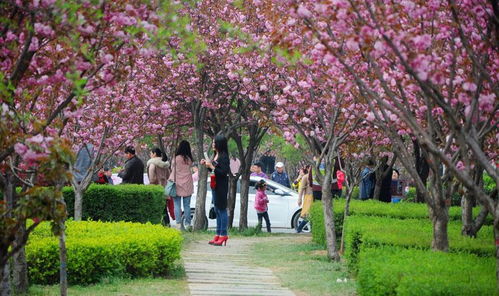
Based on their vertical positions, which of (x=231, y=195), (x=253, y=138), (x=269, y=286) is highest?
(x=253, y=138)

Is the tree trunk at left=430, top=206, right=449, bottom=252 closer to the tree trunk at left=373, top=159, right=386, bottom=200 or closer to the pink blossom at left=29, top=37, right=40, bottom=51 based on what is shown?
the pink blossom at left=29, top=37, right=40, bottom=51

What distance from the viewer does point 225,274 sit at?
1173cm

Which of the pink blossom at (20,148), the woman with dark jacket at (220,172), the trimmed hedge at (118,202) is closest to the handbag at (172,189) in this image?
the trimmed hedge at (118,202)

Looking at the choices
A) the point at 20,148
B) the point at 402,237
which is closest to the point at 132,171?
the point at 402,237

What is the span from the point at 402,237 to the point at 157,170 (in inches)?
466

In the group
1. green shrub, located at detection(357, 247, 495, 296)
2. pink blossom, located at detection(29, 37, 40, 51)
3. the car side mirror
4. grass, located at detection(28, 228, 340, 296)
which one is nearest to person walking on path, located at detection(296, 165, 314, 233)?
the car side mirror

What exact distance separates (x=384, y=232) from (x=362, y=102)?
2124 mm

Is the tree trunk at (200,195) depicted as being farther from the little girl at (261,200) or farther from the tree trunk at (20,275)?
the tree trunk at (20,275)

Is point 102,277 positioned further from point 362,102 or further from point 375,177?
point 375,177

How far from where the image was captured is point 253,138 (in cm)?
2241

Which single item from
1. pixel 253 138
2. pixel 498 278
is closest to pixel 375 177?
pixel 253 138

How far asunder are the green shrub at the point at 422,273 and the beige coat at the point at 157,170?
1206 centimetres

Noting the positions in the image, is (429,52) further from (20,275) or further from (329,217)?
(329,217)

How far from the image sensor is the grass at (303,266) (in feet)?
35.6
